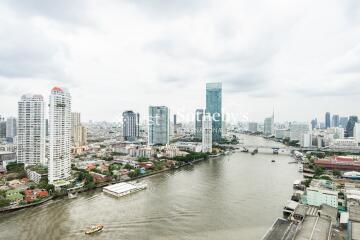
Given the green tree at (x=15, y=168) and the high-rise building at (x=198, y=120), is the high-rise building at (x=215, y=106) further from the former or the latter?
the green tree at (x=15, y=168)

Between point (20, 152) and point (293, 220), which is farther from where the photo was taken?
point (20, 152)

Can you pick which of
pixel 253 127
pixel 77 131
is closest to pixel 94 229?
pixel 77 131

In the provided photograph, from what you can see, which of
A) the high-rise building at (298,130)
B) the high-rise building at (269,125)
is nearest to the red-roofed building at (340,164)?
the high-rise building at (298,130)

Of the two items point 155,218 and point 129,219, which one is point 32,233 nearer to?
point 129,219

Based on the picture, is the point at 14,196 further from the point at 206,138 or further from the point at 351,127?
the point at 351,127

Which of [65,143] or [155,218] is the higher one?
[65,143]

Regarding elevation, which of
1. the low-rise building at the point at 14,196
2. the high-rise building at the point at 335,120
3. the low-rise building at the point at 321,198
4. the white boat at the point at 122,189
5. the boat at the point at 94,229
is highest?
the high-rise building at the point at 335,120

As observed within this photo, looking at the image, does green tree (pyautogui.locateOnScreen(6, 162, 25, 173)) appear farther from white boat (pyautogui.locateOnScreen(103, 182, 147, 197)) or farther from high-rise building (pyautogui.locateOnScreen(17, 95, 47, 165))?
white boat (pyautogui.locateOnScreen(103, 182, 147, 197))

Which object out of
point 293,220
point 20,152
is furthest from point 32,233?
point 20,152
